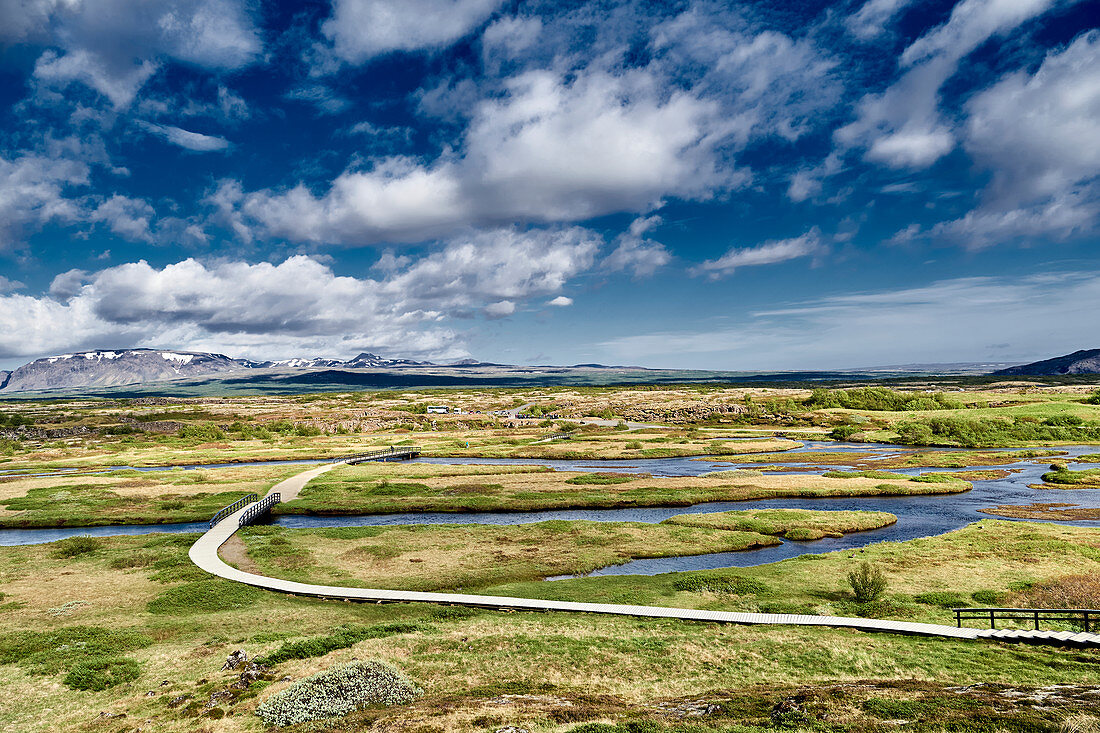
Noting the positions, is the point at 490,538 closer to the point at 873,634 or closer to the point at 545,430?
the point at 873,634

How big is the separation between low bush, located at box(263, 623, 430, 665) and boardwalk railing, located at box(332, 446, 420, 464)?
279 ft

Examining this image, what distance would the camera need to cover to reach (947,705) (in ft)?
69.6

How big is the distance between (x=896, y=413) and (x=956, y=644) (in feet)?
584

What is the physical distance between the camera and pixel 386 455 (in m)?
123

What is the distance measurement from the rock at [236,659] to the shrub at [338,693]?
4606mm

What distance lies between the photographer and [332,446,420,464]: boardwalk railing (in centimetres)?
11662

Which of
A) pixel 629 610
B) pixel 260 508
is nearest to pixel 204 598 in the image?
pixel 629 610

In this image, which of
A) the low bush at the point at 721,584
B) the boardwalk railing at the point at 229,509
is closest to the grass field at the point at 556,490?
the boardwalk railing at the point at 229,509

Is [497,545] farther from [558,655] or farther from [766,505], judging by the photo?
[766,505]

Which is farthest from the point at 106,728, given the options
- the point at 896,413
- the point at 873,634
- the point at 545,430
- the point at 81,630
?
the point at 896,413

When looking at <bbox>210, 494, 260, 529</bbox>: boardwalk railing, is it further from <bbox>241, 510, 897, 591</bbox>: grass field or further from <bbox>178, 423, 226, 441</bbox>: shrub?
<bbox>178, 423, 226, 441</bbox>: shrub

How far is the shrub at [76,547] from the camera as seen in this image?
52.4 metres

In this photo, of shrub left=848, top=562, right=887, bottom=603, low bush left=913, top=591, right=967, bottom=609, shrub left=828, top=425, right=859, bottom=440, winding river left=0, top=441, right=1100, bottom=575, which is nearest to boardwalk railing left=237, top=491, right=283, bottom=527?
winding river left=0, top=441, right=1100, bottom=575

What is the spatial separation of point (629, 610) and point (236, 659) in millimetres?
20841
